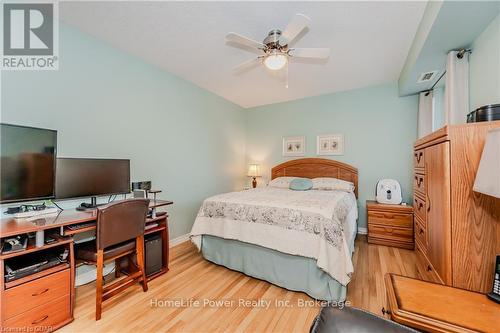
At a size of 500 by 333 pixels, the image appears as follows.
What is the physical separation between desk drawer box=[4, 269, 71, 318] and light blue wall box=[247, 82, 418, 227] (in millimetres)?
3908

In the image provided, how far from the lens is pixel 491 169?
35.9 inches

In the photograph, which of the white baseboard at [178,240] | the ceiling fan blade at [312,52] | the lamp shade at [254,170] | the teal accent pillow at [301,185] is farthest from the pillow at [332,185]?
the white baseboard at [178,240]

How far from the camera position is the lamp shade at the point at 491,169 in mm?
879

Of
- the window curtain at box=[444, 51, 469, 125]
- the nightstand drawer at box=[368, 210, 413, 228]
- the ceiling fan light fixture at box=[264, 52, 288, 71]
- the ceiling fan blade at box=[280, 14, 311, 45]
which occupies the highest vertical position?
the ceiling fan blade at box=[280, 14, 311, 45]

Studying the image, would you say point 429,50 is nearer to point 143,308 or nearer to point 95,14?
point 95,14

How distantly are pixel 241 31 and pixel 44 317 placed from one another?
302cm

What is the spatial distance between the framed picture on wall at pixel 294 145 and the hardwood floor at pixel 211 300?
2405 mm

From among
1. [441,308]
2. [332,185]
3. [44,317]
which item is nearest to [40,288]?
[44,317]

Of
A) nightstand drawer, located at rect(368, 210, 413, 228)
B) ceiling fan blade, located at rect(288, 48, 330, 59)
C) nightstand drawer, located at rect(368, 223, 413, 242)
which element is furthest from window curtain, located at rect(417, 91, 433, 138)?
ceiling fan blade, located at rect(288, 48, 330, 59)

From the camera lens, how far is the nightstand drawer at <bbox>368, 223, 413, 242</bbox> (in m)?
3.11

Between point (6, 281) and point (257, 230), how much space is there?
6.26ft

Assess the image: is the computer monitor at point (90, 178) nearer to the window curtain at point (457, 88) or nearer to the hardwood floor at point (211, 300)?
the hardwood floor at point (211, 300)

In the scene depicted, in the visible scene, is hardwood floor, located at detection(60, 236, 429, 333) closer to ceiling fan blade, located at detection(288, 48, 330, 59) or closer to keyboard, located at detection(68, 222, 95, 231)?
keyboard, located at detection(68, 222, 95, 231)

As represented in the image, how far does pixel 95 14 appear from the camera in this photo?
80.4 inches
